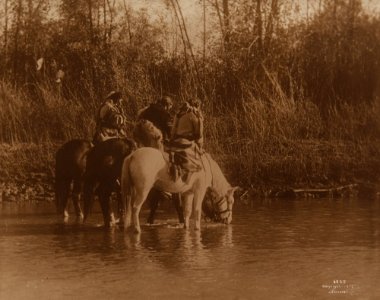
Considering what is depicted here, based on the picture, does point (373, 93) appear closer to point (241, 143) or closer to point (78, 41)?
point (241, 143)

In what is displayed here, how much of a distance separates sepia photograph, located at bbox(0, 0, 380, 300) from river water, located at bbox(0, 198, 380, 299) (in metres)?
0.03

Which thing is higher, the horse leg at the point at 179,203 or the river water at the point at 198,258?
the horse leg at the point at 179,203

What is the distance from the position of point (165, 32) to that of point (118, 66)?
217 cm

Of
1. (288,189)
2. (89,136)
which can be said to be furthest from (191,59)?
(288,189)

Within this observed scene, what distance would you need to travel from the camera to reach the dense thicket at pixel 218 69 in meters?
19.1

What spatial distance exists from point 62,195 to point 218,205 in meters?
2.67

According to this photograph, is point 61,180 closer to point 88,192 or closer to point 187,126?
point 88,192

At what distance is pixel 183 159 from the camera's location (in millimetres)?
11828

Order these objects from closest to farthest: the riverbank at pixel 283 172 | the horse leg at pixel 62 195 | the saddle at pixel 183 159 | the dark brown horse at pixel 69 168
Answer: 1. the saddle at pixel 183 159
2. the dark brown horse at pixel 69 168
3. the horse leg at pixel 62 195
4. the riverbank at pixel 283 172

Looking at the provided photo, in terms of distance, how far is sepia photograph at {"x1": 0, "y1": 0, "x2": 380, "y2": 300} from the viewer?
29.5ft

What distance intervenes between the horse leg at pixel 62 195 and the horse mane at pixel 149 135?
5.29 ft

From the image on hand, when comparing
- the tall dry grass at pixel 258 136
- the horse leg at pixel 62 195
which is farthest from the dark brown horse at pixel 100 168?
the tall dry grass at pixel 258 136

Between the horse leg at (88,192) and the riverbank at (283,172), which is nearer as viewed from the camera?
the horse leg at (88,192)

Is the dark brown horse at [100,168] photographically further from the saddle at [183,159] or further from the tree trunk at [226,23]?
the tree trunk at [226,23]
